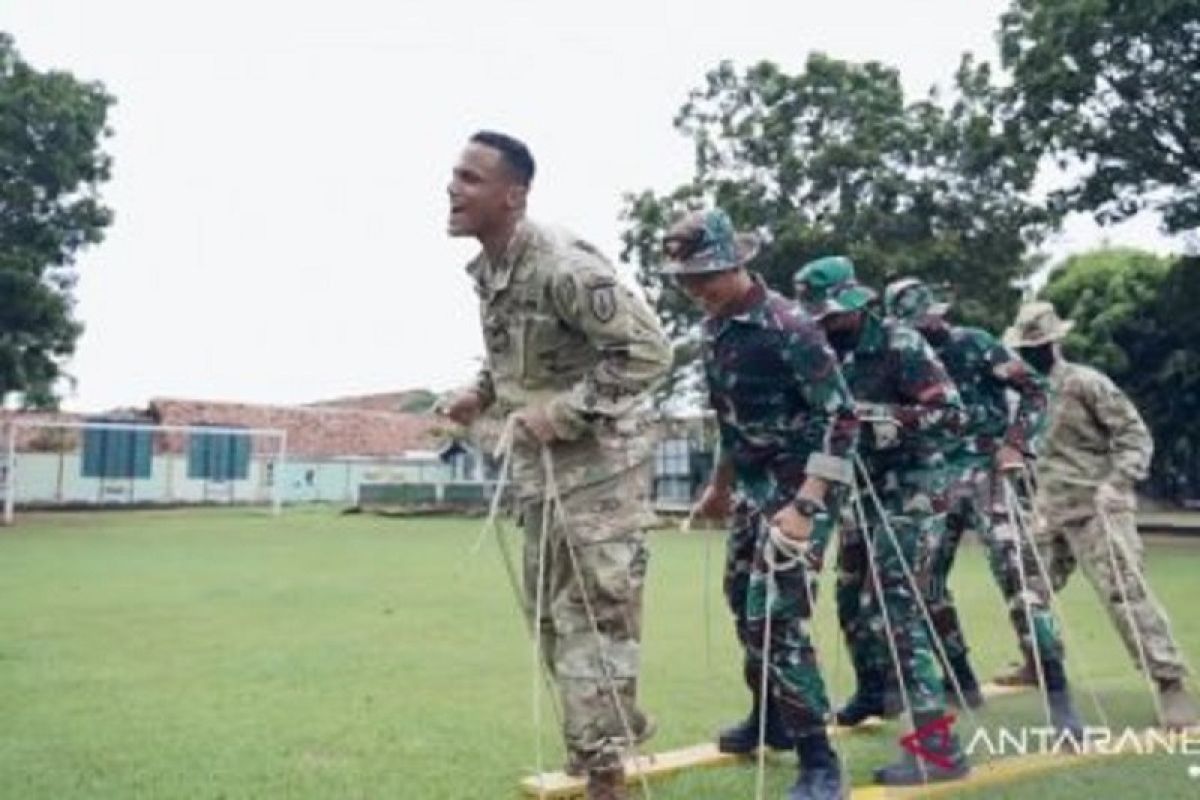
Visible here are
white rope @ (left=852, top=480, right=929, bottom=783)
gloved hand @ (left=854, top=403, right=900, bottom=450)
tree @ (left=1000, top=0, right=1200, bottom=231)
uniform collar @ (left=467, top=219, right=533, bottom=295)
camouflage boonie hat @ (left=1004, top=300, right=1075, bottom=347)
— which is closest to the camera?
uniform collar @ (left=467, top=219, right=533, bottom=295)

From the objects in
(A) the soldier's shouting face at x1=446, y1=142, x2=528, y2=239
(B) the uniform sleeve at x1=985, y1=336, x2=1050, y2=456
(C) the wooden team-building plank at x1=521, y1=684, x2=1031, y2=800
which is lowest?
(C) the wooden team-building plank at x1=521, y1=684, x2=1031, y2=800

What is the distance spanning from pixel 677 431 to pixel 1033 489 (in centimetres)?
3107

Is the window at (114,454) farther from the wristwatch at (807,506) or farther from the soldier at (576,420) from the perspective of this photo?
the wristwatch at (807,506)

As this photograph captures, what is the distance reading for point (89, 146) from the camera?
2800 cm

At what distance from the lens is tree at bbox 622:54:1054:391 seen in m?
26.1

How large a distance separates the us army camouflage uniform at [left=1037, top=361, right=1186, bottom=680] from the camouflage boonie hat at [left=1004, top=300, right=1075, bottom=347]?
0.16 metres

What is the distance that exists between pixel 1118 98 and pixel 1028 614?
19.7 metres

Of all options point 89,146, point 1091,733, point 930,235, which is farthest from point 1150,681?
point 89,146

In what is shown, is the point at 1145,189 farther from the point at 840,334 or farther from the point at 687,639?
the point at 840,334

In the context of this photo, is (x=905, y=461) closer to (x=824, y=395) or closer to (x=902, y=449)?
(x=902, y=449)

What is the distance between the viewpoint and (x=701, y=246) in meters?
4.16

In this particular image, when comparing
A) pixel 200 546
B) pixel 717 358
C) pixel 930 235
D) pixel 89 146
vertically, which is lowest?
pixel 200 546

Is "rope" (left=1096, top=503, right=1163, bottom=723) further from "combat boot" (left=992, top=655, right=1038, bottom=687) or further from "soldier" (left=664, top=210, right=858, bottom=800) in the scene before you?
"soldier" (left=664, top=210, right=858, bottom=800)

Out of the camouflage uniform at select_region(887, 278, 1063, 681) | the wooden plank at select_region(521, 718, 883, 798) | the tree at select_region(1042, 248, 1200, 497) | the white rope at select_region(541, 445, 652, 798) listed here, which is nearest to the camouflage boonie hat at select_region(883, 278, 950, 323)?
the camouflage uniform at select_region(887, 278, 1063, 681)
